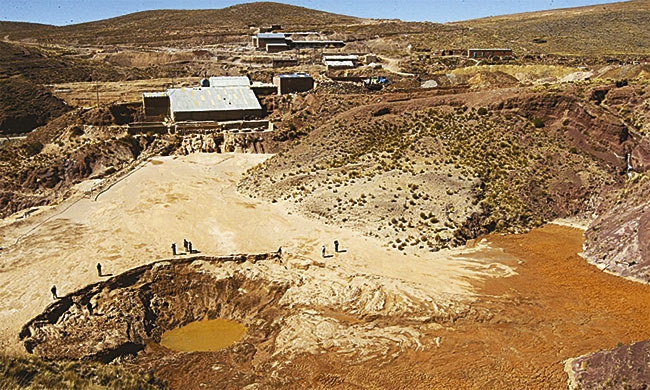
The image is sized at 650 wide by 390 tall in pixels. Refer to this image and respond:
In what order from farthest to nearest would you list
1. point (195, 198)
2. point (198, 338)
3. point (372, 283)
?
1. point (195, 198)
2. point (372, 283)
3. point (198, 338)

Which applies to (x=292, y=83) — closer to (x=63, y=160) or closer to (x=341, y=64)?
(x=341, y=64)

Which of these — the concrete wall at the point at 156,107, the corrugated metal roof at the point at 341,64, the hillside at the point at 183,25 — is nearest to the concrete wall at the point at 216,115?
the concrete wall at the point at 156,107

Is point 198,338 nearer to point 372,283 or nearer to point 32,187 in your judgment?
point 372,283

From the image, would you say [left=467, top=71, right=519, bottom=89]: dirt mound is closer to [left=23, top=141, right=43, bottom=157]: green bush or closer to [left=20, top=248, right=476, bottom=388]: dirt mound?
[left=20, top=248, right=476, bottom=388]: dirt mound

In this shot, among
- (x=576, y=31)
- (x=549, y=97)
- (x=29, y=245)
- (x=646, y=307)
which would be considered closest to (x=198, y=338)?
(x=29, y=245)

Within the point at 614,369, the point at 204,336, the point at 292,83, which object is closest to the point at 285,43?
the point at 292,83
